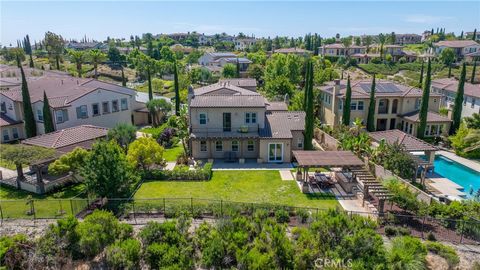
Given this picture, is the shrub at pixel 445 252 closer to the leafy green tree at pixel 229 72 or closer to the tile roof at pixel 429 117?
the tile roof at pixel 429 117

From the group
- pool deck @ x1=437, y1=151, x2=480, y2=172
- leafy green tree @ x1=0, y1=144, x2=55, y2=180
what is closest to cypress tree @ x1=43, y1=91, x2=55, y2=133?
leafy green tree @ x1=0, y1=144, x2=55, y2=180

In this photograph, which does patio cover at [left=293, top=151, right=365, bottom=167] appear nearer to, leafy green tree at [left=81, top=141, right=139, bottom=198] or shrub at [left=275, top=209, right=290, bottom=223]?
shrub at [left=275, top=209, right=290, bottom=223]

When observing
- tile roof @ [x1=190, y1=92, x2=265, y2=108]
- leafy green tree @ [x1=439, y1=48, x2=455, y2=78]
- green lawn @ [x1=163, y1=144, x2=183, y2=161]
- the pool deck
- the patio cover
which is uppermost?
leafy green tree @ [x1=439, y1=48, x2=455, y2=78]

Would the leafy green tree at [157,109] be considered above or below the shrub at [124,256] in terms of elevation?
above

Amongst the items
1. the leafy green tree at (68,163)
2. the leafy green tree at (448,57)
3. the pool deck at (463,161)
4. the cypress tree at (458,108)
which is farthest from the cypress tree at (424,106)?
the leafy green tree at (448,57)

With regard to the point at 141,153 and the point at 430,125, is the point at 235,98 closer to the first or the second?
the point at 141,153

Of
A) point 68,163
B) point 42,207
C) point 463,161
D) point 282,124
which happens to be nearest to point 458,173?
point 463,161

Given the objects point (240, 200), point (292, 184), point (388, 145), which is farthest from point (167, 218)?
point (388, 145)
